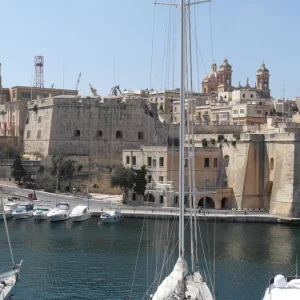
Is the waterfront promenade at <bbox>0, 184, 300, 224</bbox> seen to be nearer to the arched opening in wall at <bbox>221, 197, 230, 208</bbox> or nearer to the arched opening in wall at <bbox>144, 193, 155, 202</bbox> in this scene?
the arched opening in wall at <bbox>144, 193, 155, 202</bbox>

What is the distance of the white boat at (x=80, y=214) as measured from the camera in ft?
102

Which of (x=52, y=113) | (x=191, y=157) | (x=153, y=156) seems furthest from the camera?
(x=52, y=113)

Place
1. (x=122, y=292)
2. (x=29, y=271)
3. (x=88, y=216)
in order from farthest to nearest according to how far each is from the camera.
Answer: (x=88, y=216), (x=29, y=271), (x=122, y=292)

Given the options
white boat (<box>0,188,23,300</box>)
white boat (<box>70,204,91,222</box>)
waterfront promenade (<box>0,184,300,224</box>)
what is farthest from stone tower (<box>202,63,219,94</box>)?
white boat (<box>0,188,23,300</box>)

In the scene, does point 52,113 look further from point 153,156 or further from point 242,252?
point 242,252

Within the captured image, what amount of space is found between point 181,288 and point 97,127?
2872 centimetres

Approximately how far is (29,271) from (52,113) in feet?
70.5

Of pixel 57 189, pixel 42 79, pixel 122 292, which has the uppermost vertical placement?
pixel 42 79

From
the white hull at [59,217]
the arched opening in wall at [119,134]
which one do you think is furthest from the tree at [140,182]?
the arched opening in wall at [119,134]

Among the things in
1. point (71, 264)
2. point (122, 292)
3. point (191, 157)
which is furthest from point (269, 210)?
point (191, 157)

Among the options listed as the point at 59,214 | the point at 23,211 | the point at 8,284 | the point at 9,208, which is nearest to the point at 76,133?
the point at 9,208

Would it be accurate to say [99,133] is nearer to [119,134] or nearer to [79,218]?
[119,134]

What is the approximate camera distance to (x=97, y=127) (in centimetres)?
4088

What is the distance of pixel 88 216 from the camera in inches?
1257
